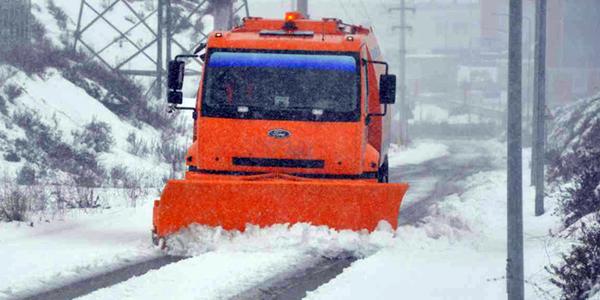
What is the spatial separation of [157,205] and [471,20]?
118440 mm

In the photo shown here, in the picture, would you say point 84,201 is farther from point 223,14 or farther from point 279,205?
point 223,14

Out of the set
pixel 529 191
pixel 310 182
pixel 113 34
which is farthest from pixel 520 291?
pixel 113 34

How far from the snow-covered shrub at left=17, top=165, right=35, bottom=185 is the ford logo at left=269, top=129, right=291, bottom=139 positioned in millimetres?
7508

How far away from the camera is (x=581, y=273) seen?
901cm

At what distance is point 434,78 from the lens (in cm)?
11106

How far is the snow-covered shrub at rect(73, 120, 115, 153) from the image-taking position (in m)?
26.5

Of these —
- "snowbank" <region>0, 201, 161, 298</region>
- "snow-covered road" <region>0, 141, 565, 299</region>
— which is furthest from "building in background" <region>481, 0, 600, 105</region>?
"snowbank" <region>0, 201, 161, 298</region>

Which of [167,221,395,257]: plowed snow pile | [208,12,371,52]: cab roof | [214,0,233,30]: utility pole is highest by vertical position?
[214,0,233,30]: utility pole

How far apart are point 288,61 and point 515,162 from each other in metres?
7.41

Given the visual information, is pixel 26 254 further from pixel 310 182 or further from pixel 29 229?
pixel 310 182

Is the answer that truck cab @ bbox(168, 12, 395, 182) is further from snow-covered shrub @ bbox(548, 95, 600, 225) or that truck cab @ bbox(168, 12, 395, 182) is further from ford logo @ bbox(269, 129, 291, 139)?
snow-covered shrub @ bbox(548, 95, 600, 225)

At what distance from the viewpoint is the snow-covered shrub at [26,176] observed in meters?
20.6

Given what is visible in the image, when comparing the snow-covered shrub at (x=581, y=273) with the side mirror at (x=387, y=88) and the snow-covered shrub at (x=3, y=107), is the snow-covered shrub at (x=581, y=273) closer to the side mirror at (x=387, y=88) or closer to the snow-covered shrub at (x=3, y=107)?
the side mirror at (x=387, y=88)

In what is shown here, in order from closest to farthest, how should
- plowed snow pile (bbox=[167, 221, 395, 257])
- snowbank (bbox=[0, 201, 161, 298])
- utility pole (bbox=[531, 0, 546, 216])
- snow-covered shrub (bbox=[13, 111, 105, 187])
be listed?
snowbank (bbox=[0, 201, 161, 298]) < plowed snow pile (bbox=[167, 221, 395, 257]) < utility pole (bbox=[531, 0, 546, 216]) < snow-covered shrub (bbox=[13, 111, 105, 187])
